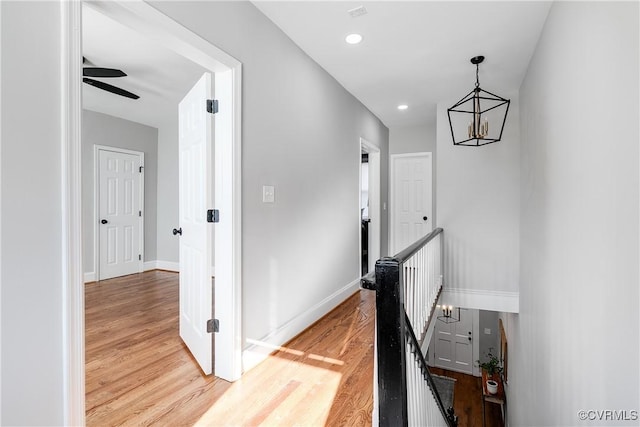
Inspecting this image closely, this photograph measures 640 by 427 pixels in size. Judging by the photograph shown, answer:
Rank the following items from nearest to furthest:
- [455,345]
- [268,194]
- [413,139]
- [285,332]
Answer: [268,194]
[285,332]
[413,139]
[455,345]

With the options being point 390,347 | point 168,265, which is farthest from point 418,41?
point 168,265

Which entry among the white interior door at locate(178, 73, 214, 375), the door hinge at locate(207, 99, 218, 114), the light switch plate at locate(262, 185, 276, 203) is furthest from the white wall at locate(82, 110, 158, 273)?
the light switch plate at locate(262, 185, 276, 203)

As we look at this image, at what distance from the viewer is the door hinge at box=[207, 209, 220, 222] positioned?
2.12 meters

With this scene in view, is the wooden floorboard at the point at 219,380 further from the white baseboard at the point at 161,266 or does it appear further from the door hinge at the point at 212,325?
the white baseboard at the point at 161,266

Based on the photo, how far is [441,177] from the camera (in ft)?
13.5

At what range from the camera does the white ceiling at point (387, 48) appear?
229 centimetres

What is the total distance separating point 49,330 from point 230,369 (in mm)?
1092

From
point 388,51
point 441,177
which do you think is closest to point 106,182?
point 388,51

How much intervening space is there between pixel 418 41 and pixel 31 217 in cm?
276

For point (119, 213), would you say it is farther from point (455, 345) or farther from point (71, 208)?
point (455, 345)

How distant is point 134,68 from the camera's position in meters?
3.31

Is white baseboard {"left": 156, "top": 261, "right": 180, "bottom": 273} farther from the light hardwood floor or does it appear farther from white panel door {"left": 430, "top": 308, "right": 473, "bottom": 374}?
white panel door {"left": 430, "top": 308, "right": 473, "bottom": 374}

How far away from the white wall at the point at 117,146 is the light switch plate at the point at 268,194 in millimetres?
2930

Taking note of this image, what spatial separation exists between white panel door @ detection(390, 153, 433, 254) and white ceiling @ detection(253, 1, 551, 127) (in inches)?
68.9
